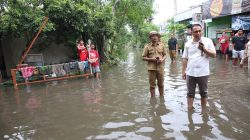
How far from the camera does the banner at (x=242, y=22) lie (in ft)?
52.6

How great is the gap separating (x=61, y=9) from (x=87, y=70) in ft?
9.47

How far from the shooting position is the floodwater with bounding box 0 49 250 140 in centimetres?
486

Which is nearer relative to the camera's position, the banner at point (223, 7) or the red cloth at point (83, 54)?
the red cloth at point (83, 54)

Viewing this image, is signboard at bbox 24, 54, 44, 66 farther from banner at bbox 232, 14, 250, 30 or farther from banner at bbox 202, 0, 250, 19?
banner at bbox 232, 14, 250, 30

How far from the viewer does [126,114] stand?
6.05 m

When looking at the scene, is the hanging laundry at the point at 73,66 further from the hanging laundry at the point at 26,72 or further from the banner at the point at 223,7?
the banner at the point at 223,7

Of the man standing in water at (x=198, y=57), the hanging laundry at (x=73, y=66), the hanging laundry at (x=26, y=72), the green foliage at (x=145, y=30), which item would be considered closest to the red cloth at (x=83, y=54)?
the hanging laundry at (x=73, y=66)

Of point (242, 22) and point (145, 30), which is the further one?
point (145, 30)

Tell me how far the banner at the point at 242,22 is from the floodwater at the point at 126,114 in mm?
7951

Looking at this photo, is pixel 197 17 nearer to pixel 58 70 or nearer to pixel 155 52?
pixel 58 70

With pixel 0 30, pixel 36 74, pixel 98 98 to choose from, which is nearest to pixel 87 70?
pixel 36 74

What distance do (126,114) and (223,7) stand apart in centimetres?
1447

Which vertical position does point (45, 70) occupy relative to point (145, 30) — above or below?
below

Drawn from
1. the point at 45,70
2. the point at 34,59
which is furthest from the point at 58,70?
the point at 34,59
